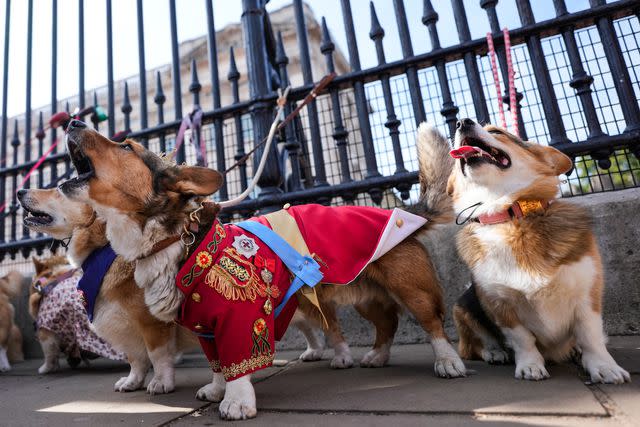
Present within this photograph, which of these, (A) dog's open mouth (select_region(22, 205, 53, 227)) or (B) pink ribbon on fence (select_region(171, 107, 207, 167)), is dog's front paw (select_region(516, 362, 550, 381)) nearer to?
(A) dog's open mouth (select_region(22, 205, 53, 227))

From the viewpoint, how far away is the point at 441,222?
2.20 m

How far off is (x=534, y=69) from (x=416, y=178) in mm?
1120

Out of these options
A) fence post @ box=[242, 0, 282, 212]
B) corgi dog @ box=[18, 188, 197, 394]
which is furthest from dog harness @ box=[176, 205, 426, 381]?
fence post @ box=[242, 0, 282, 212]

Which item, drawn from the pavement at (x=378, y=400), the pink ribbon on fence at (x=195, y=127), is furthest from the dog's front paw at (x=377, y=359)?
the pink ribbon on fence at (x=195, y=127)

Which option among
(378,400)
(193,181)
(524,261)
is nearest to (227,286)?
(193,181)

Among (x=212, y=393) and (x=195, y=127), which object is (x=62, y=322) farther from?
(x=212, y=393)

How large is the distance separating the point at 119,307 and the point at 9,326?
7.56 ft

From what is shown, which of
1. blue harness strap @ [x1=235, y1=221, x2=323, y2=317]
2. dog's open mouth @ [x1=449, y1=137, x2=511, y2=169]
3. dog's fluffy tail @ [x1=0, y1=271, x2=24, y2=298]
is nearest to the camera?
blue harness strap @ [x1=235, y1=221, x2=323, y2=317]

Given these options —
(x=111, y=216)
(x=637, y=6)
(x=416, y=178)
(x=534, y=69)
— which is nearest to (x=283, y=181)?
(x=416, y=178)

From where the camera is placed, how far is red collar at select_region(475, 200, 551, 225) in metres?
1.74

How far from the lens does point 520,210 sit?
5.73ft

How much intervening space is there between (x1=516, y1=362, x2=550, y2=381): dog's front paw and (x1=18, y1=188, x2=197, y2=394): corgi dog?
162cm

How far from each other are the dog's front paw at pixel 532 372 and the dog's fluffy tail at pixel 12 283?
176 inches

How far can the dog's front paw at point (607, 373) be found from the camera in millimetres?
1369
